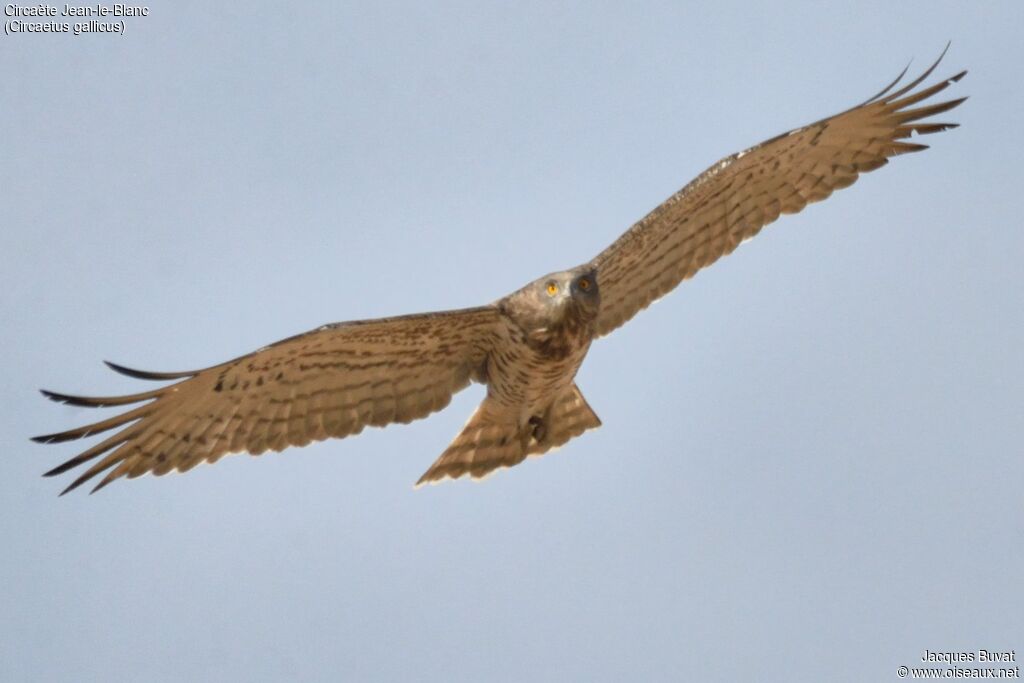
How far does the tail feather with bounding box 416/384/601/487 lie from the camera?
12.5 metres

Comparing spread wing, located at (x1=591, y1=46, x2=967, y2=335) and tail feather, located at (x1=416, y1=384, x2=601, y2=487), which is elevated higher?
spread wing, located at (x1=591, y1=46, x2=967, y2=335)

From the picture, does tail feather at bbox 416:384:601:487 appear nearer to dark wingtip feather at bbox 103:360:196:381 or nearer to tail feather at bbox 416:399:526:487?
tail feather at bbox 416:399:526:487

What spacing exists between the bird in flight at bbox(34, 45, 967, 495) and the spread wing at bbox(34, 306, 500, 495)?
0.01 meters

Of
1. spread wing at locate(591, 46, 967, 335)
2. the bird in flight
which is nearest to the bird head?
the bird in flight

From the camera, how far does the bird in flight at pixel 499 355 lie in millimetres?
11352

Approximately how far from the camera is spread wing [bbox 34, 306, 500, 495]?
1134 centimetres

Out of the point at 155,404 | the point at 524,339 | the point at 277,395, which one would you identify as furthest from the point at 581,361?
the point at 155,404

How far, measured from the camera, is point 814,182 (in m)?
12.9

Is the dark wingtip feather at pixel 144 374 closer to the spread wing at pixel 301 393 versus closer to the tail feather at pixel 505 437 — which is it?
the spread wing at pixel 301 393

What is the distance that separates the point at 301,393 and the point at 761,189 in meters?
4.13

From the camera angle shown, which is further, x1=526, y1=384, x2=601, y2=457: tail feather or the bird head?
x1=526, y1=384, x2=601, y2=457: tail feather

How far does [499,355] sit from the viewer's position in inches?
472

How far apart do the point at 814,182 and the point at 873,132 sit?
63cm

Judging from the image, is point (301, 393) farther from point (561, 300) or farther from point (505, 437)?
point (561, 300)
